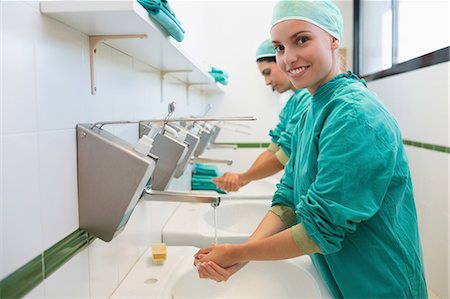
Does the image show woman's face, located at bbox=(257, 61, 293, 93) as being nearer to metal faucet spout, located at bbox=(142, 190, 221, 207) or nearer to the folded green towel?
the folded green towel

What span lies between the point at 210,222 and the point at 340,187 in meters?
1.31

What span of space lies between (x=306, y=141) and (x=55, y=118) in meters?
0.64

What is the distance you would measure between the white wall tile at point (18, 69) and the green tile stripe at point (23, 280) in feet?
0.83

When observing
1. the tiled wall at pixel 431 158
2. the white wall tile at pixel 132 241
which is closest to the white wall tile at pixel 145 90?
the white wall tile at pixel 132 241

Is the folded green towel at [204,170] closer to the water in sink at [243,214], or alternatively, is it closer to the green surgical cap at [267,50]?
the water in sink at [243,214]

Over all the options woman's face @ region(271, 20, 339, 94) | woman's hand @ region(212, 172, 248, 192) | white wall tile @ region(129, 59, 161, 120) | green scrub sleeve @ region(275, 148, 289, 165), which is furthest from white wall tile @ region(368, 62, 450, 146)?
white wall tile @ region(129, 59, 161, 120)

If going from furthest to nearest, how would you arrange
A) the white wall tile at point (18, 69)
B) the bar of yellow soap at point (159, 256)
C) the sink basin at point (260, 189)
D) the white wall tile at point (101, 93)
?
the sink basin at point (260, 189)
the bar of yellow soap at point (159, 256)
the white wall tile at point (101, 93)
the white wall tile at point (18, 69)

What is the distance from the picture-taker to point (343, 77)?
3.43 ft

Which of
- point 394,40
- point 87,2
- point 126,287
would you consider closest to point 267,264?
point 126,287

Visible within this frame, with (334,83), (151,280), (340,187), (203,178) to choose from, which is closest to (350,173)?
(340,187)

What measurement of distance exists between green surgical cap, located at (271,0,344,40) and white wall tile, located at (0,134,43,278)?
26.7 inches

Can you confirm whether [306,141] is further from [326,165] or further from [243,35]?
[243,35]

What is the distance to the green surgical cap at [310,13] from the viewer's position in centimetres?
101

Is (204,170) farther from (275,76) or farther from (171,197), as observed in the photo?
(171,197)
